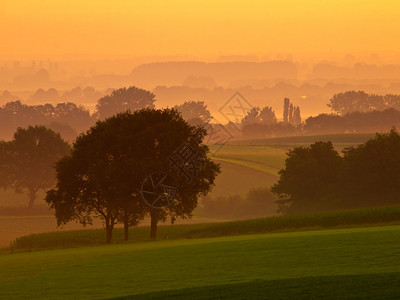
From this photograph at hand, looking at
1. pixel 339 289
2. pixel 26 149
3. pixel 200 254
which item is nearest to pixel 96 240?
pixel 200 254

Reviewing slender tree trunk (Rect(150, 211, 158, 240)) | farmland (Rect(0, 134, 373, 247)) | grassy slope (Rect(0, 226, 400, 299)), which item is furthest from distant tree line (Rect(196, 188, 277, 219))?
grassy slope (Rect(0, 226, 400, 299))

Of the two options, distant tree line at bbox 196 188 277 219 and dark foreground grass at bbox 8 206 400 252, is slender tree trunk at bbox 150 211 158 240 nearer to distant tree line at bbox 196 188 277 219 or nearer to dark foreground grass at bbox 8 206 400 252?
dark foreground grass at bbox 8 206 400 252

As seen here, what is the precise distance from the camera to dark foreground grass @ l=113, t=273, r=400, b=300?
85.3ft

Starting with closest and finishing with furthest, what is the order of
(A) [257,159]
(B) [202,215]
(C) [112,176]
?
(C) [112,176], (B) [202,215], (A) [257,159]

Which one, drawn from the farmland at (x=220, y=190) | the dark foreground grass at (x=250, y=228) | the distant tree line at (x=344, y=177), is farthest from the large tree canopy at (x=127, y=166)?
the distant tree line at (x=344, y=177)

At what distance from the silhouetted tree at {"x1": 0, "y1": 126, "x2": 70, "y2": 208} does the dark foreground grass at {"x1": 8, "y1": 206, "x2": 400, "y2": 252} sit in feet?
223

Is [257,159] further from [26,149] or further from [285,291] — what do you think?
[285,291]

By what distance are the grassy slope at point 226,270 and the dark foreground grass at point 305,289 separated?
0.14ft

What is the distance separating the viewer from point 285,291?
27.4 meters

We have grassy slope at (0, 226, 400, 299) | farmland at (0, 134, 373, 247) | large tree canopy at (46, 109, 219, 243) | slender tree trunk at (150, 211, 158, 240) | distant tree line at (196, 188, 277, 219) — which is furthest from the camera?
distant tree line at (196, 188, 277, 219)

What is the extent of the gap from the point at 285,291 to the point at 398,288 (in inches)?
175

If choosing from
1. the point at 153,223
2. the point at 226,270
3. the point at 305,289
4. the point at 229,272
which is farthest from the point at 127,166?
the point at 305,289

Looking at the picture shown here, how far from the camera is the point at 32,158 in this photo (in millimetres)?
146125

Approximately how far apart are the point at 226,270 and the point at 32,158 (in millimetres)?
116967
